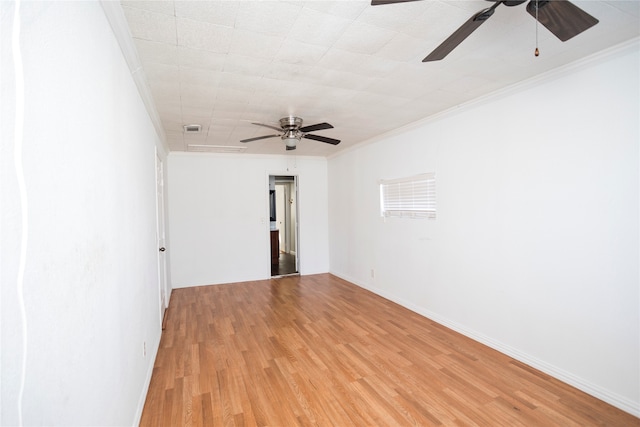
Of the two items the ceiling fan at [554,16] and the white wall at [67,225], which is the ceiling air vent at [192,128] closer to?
the white wall at [67,225]

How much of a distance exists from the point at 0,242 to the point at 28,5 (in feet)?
2.02

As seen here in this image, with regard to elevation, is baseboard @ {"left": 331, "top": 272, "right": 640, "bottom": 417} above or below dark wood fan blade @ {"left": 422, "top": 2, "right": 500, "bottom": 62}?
below

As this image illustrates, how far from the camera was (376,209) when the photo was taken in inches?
198

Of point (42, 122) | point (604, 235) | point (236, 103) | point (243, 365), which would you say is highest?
point (236, 103)

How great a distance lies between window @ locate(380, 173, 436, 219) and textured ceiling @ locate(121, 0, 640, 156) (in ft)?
3.04

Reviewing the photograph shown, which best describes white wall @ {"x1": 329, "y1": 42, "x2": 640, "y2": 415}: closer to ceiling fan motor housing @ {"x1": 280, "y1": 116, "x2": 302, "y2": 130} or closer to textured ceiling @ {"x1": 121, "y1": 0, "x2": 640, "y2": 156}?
textured ceiling @ {"x1": 121, "y1": 0, "x2": 640, "y2": 156}

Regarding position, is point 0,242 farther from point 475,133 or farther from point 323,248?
point 323,248

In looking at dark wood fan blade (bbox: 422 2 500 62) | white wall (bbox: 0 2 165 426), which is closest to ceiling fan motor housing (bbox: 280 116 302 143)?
white wall (bbox: 0 2 165 426)

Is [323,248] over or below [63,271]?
below

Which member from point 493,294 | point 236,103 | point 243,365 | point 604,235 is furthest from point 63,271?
point 493,294

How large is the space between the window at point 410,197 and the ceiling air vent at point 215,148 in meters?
2.61

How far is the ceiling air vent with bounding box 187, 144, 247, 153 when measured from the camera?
17.2 ft

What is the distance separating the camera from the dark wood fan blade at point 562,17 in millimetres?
1360

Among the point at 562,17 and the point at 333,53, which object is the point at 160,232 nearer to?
the point at 333,53
